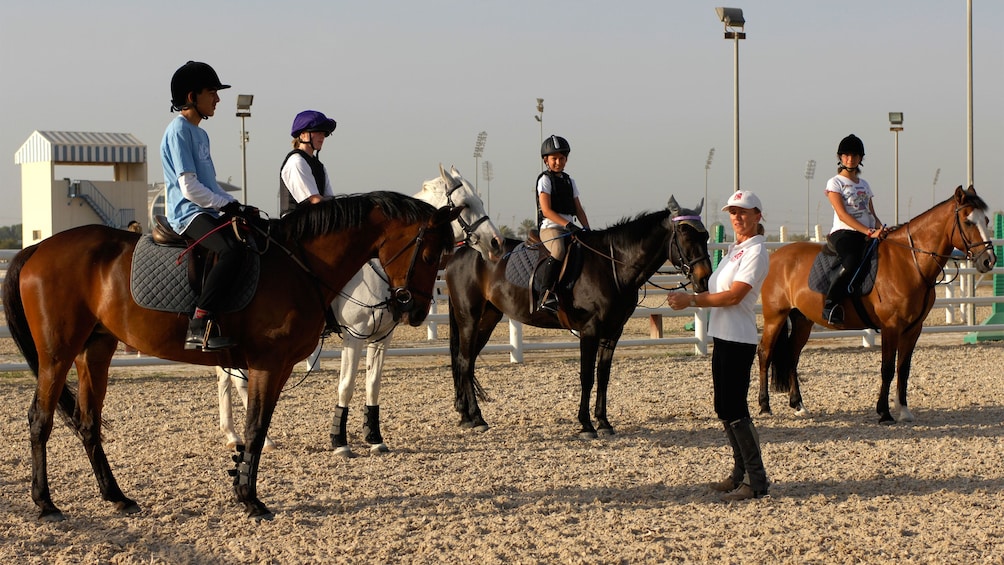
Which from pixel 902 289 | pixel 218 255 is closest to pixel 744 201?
pixel 218 255

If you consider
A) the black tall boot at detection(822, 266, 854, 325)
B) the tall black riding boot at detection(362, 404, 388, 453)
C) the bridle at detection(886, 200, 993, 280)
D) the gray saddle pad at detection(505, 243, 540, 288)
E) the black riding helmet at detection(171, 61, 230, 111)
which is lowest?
the tall black riding boot at detection(362, 404, 388, 453)

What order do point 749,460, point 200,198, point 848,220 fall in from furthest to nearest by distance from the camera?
1. point 848,220
2. point 749,460
3. point 200,198

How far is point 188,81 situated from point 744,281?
3.42 m

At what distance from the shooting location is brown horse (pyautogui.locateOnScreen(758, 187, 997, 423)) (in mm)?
8586

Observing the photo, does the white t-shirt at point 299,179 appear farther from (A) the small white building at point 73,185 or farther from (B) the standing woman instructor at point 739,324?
(A) the small white building at point 73,185

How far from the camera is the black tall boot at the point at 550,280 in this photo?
8.49 metres

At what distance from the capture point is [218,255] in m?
5.43

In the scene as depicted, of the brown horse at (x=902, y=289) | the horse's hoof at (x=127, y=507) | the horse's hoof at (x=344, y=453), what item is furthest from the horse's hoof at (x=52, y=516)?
the brown horse at (x=902, y=289)

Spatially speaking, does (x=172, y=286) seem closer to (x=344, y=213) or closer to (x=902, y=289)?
(x=344, y=213)

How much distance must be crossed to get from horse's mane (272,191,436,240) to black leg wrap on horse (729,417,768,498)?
220cm

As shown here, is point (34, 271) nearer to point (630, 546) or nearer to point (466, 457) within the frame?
point (466, 457)

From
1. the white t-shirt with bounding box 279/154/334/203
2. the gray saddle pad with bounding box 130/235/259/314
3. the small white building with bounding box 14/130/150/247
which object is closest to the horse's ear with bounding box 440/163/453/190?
the white t-shirt with bounding box 279/154/334/203

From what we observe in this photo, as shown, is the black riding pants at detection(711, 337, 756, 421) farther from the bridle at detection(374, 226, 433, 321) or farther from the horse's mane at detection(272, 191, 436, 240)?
the horse's mane at detection(272, 191, 436, 240)

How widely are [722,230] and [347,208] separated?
10.00 meters
